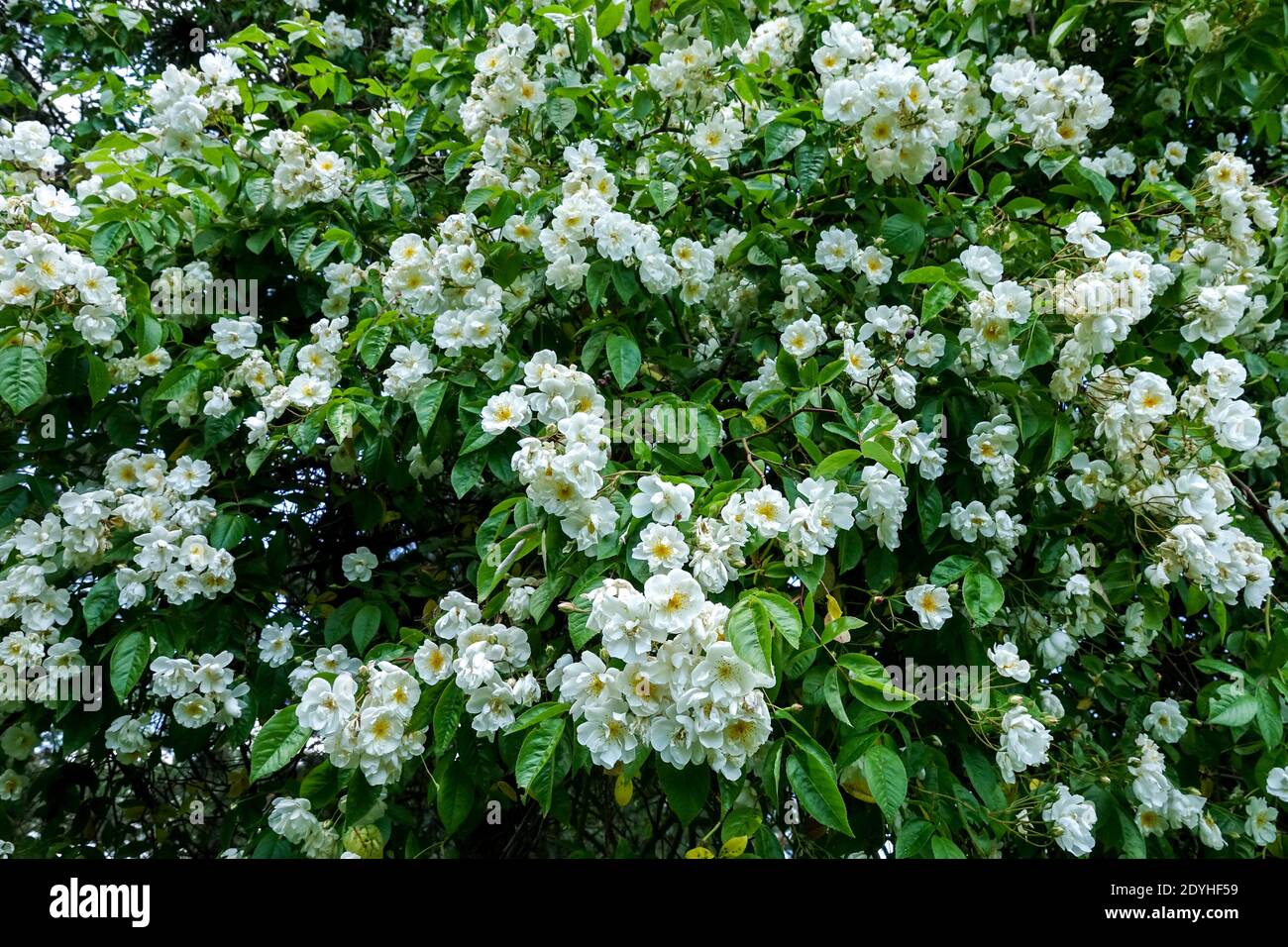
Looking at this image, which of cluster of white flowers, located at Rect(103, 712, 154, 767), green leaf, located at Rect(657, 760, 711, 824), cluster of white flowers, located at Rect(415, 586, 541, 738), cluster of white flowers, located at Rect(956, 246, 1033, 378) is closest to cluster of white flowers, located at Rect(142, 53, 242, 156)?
cluster of white flowers, located at Rect(103, 712, 154, 767)

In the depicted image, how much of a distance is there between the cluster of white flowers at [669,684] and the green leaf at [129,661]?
126 cm

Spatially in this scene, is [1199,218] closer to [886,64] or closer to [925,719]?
[886,64]

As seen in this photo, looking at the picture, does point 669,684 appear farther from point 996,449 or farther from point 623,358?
point 996,449

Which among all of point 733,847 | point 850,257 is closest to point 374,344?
point 850,257

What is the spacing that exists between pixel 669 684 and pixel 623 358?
36.4 inches

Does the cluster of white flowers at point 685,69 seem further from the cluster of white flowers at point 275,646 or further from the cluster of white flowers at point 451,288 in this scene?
the cluster of white flowers at point 275,646

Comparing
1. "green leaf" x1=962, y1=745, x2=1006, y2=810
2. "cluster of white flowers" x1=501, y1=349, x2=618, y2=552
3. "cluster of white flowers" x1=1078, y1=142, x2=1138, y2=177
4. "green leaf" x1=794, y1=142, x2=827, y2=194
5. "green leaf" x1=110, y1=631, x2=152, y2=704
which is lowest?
"green leaf" x1=962, y1=745, x2=1006, y2=810

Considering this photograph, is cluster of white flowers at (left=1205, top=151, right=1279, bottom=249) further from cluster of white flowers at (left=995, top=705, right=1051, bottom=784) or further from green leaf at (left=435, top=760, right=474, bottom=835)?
green leaf at (left=435, top=760, right=474, bottom=835)

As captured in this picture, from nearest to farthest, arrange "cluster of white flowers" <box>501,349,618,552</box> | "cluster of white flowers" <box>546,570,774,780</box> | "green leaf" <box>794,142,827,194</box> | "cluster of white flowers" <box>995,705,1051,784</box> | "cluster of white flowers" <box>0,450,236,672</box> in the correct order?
→ "cluster of white flowers" <box>546,570,774,780</box>
"cluster of white flowers" <box>501,349,618,552</box>
"cluster of white flowers" <box>995,705,1051,784</box>
"cluster of white flowers" <box>0,450,236,672</box>
"green leaf" <box>794,142,827,194</box>

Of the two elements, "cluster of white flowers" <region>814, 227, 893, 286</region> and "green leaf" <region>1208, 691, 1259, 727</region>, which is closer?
"green leaf" <region>1208, 691, 1259, 727</region>

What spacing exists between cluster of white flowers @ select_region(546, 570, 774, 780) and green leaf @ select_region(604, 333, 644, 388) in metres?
0.72

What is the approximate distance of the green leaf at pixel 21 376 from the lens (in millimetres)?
2027

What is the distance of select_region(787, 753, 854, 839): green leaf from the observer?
4.64 feet

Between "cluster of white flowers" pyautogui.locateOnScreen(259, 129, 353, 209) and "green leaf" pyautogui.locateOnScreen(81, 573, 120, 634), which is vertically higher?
"cluster of white flowers" pyautogui.locateOnScreen(259, 129, 353, 209)
